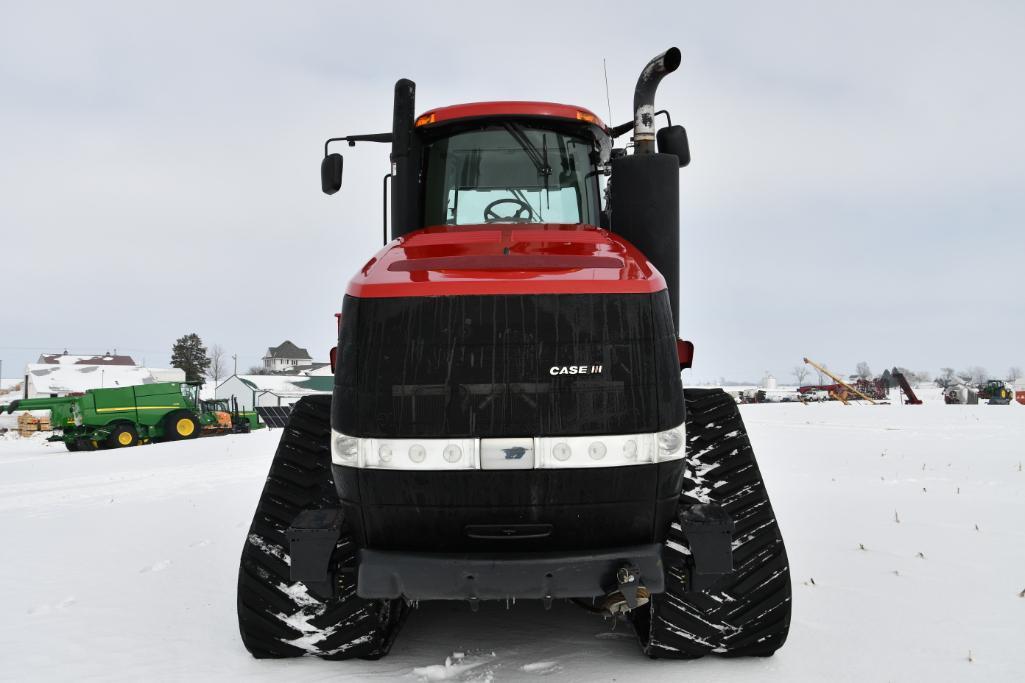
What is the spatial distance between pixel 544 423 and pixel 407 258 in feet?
3.10

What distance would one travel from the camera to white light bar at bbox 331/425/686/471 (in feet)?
8.71

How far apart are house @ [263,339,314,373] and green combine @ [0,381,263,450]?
9176 centimetres

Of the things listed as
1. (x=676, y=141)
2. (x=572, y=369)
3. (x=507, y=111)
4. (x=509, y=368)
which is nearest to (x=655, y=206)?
(x=676, y=141)

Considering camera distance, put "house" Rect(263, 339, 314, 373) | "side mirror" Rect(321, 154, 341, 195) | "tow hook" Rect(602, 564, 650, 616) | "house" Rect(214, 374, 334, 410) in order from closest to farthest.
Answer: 1. "tow hook" Rect(602, 564, 650, 616)
2. "side mirror" Rect(321, 154, 341, 195)
3. "house" Rect(214, 374, 334, 410)
4. "house" Rect(263, 339, 314, 373)

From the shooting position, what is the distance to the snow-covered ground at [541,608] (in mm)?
3215

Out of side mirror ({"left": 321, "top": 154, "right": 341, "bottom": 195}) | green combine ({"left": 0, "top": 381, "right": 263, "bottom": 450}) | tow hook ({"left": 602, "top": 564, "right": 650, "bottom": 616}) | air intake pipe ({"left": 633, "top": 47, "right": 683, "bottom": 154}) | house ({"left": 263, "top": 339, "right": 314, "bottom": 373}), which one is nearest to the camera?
tow hook ({"left": 602, "top": 564, "right": 650, "bottom": 616})

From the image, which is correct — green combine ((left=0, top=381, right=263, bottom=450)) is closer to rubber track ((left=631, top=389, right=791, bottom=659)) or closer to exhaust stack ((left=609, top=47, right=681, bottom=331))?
exhaust stack ((left=609, top=47, right=681, bottom=331))

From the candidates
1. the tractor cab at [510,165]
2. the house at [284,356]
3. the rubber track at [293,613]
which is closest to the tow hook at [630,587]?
the rubber track at [293,613]

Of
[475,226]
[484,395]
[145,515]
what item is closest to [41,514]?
[145,515]

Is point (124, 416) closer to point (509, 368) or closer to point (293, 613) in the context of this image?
point (293, 613)

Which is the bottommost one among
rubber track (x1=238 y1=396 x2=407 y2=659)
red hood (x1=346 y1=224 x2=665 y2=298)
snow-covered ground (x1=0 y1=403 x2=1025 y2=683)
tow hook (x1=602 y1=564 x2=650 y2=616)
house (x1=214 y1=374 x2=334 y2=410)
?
house (x1=214 y1=374 x2=334 y2=410)

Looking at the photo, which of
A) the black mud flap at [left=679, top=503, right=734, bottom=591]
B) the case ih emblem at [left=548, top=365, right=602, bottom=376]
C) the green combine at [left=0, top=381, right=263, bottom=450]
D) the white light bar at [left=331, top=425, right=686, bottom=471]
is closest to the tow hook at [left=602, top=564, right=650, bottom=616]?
the black mud flap at [left=679, top=503, right=734, bottom=591]

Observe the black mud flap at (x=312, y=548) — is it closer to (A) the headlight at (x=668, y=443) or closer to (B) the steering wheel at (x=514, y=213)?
(A) the headlight at (x=668, y=443)

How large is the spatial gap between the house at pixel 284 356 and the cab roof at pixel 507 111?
116 metres
